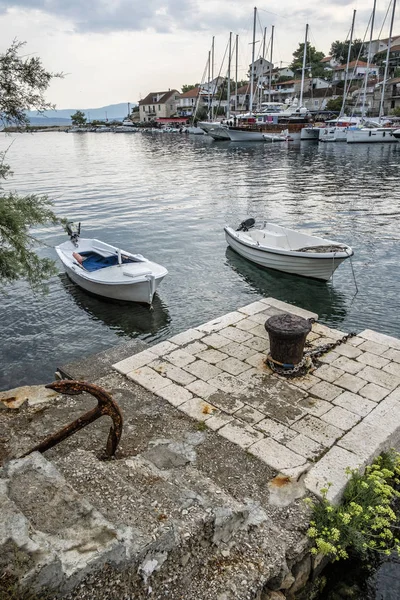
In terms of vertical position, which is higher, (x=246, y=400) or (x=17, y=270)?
(x=17, y=270)

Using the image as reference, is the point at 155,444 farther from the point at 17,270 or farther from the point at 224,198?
the point at 224,198

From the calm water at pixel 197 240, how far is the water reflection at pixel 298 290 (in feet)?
0.11

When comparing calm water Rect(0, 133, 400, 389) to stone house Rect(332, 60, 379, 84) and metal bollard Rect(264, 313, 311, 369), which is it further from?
stone house Rect(332, 60, 379, 84)

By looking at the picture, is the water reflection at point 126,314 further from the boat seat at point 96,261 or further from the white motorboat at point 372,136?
the white motorboat at point 372,136

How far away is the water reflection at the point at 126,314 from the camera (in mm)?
10328

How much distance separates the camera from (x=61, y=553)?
279 centimetres

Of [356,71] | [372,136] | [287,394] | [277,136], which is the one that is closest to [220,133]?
[277,136]

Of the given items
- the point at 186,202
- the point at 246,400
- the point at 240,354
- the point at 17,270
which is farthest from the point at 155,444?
the point at 186,202

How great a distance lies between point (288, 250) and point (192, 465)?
8435 mm

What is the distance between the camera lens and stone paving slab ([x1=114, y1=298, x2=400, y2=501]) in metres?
4.92

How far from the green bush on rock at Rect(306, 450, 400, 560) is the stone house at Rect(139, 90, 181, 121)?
109 m

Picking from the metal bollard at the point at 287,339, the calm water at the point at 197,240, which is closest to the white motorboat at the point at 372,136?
the calm water at the point at 197,240

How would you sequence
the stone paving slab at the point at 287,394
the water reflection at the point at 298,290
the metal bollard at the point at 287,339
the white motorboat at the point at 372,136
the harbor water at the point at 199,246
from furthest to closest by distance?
the white motorboat at the point at 372,136
the water reflection at the point at 298,290
the harbor water at the point at 199,246
the metal bollard at the point at 287,339
the stone paving slab at the point at 287,394

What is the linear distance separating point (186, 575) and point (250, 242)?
10.7m
